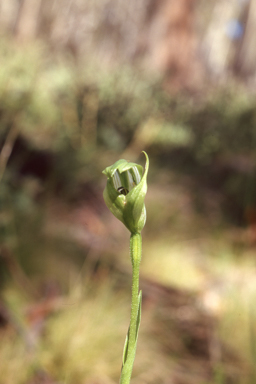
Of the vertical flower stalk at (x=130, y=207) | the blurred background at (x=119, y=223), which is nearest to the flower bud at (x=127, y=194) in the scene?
the vertical flower stalk at (x=130, y=207)

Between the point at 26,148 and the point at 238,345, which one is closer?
the point at 238,345

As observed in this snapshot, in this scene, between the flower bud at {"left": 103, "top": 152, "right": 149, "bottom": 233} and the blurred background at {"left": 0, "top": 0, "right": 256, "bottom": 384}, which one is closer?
the flower bud at {"left": 103, "top": 152, "right": 149, "bottom": 233}

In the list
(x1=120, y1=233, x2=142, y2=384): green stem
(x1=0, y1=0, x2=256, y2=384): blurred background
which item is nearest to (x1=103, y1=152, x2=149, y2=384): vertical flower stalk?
(x1=120, y1=233, x2=142, y2=384): green stem

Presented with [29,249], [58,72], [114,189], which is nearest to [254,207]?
[29,249]

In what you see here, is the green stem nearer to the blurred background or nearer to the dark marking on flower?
the dark marking on flower

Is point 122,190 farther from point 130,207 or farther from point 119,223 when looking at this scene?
point 119,223

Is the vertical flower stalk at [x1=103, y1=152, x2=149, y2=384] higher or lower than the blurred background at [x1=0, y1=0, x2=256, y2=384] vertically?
lower

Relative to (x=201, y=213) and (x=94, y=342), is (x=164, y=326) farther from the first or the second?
(x=201, y=213)

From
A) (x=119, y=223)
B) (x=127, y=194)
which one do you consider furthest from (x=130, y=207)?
(x=119, y=223)
